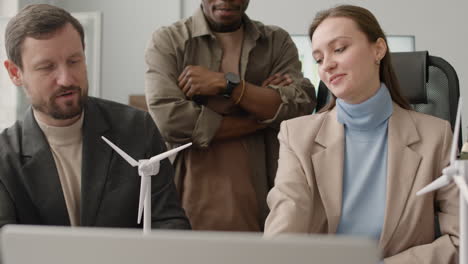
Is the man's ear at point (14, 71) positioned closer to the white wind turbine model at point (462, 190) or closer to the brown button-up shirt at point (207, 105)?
the brown button-up shirt at point (207, 105)

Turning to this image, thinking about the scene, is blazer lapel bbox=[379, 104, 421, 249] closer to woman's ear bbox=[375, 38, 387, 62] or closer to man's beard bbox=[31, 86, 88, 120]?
woman's ear bbox=[375, 38, 387, 62]

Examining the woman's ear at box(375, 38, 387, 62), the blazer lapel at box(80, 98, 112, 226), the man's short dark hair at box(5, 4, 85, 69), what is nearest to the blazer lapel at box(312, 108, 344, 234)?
the woman's ear at box(375, 38, 387, 62)

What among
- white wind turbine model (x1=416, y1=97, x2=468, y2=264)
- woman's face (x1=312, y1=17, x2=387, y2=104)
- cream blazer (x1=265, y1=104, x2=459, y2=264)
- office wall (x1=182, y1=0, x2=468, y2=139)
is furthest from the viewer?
office wall (x1=182, y1=0, x2=468, y2=139)

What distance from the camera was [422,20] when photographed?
6266 mm

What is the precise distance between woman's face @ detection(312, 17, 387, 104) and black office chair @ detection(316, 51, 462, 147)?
1.34ft

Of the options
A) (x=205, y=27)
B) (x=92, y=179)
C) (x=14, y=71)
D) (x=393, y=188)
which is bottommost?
(x=92, y=179)

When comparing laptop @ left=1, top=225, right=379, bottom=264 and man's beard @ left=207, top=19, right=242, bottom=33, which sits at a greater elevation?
man's beard @ left=207, top=19, right=242, bottom=33

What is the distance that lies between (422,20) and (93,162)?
190 inches

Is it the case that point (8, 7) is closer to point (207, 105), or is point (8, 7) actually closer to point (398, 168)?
point (207, 105)

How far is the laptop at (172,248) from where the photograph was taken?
31.1 inches

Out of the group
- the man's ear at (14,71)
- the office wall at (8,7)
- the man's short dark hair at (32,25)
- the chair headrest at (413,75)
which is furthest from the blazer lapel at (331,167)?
the office wall at (8,7)

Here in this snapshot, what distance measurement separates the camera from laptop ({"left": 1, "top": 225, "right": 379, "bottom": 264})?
2.59ft

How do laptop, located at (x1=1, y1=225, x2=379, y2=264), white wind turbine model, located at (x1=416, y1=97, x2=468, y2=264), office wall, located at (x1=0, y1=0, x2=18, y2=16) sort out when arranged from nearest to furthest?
1. laptop, located at (x1=1, y1=225, x2=379, y2=264)
2. white wind turbine model, located at (x1=416, y1=97, x2=468, y2=264)
3. office wall, located at (x1=0, y1=0, x2=18, y2=16)

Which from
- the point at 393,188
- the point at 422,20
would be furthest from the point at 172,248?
the point at 422,20
